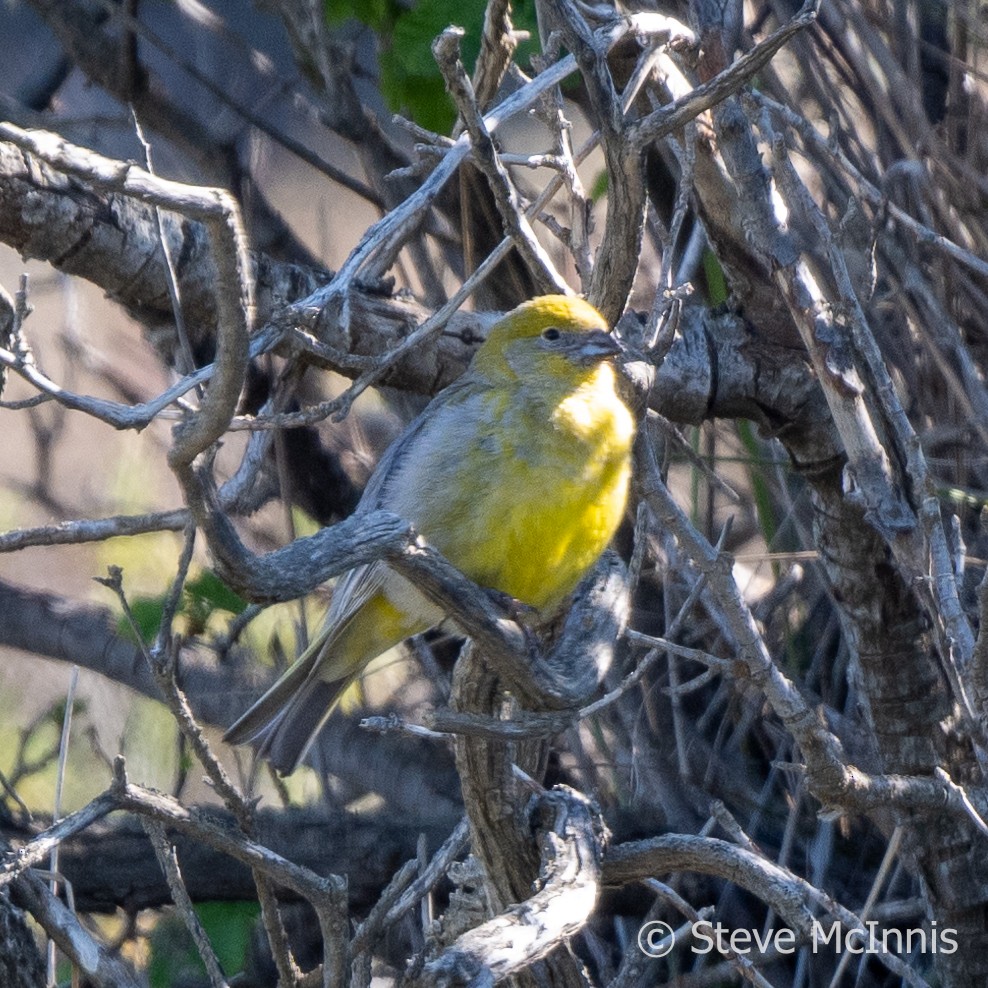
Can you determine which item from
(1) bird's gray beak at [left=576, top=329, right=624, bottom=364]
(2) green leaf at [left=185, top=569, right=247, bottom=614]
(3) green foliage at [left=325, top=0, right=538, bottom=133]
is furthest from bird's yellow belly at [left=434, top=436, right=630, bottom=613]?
(3) green foliage at [left=325, top=0, right=538, bottom=133]

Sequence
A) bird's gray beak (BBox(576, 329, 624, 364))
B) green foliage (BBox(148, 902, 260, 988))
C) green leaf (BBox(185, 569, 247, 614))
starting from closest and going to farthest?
bird's gray beak (BBox(576, 329, 624, 364)), green leaf (BBox(185, 569, 247, 614)), green foliage (BBox(148, 902, 260, 988))

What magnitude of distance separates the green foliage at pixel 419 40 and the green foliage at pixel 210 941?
2.65 metres

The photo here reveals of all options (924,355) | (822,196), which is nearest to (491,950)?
(924,355)

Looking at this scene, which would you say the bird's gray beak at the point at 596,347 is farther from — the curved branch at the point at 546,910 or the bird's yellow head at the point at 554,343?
the curved branch at the point at 546,910

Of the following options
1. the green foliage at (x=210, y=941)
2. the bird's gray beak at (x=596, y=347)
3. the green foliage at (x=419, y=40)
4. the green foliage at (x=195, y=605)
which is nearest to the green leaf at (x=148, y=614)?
the green foliage at (x=195, y=605)

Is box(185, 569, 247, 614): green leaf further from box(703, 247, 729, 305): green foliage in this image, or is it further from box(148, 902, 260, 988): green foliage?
box(703, 247, 729, 305): green foliage

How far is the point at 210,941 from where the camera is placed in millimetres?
4379

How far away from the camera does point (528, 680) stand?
2674mm

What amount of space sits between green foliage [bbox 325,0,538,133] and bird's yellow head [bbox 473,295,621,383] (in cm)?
115

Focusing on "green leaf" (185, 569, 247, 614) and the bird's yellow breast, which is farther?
"green leaf" (185, 569, 247, 614)

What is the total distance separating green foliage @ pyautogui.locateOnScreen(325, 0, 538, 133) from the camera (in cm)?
433

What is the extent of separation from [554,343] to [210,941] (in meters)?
2.21

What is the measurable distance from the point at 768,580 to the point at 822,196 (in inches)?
60.0

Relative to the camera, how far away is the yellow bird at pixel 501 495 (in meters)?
3.23
